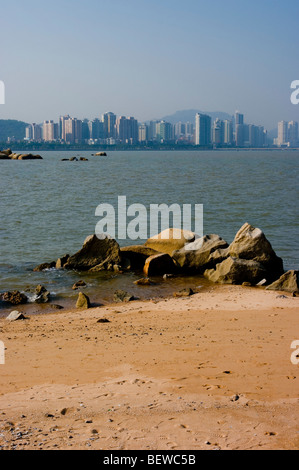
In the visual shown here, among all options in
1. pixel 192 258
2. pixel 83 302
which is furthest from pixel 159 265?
pixel 83 302

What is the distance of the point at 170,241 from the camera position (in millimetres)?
15906

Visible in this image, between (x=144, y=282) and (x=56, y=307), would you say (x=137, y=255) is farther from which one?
(x=56, y=307)

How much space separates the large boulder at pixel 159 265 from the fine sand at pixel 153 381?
398 cm

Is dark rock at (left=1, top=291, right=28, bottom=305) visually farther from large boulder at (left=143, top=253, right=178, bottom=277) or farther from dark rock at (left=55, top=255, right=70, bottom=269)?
large boulder at (left=143, top=253, right=178, bottom=277)

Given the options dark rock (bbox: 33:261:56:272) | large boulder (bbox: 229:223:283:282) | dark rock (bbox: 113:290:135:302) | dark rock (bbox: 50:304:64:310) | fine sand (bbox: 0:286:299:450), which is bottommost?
dark rock (bbox: 50:304:64:310)

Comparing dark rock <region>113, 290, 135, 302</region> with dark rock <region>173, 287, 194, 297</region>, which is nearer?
dark rock <region>113, 290, 135, 302</region>

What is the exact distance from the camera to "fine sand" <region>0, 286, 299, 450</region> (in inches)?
211

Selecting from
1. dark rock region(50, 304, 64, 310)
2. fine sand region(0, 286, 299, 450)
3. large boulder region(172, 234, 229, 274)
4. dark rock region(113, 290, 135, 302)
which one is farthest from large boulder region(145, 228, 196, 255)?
fine sand region(0, 286, 299, 450)

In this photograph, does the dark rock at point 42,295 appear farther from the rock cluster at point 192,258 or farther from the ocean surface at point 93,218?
the rock cluster at point 192,258

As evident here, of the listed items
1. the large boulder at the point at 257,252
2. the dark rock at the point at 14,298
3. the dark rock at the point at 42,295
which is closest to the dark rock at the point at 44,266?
the dark rock at the point at 42,295

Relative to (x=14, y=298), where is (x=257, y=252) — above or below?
above

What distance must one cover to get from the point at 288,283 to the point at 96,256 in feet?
17.7

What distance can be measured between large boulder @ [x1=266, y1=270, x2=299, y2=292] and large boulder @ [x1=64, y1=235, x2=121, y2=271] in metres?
4.46
